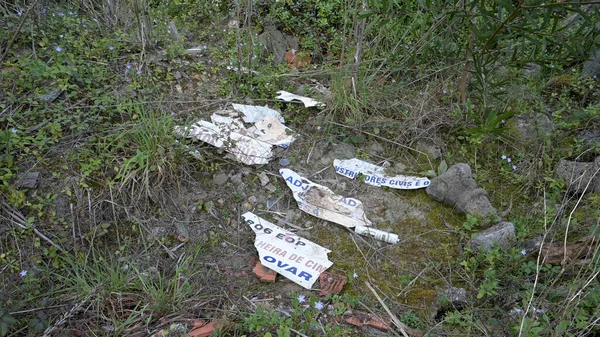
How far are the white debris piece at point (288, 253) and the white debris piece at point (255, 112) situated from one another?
0.77 metres

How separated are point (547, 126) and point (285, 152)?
1689 millimetres

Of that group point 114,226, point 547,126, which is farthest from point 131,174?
point 547,126

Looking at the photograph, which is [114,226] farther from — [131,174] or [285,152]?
[285,152]

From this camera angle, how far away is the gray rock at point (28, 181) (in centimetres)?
228

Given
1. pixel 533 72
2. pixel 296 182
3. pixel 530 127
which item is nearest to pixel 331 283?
pixel 296 182

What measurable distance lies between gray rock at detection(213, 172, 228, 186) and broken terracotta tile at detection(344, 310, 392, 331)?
41.3 inches

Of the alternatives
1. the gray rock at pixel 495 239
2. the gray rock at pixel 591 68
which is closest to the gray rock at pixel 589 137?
the gray rock at pixel 591 68

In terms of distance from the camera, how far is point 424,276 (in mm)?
2254

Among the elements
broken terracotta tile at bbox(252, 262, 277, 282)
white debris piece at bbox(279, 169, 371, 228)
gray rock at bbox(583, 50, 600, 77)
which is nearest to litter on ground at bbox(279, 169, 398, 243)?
white debris piece at bbox(279, 169, 371, 228)

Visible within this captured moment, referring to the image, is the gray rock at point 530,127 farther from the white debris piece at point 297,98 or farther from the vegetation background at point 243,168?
the white debris piece at point 297,98

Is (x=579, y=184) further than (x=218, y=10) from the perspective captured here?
No

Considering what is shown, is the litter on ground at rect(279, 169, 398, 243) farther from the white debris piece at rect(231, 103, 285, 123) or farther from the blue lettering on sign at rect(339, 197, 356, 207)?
the white debris piece at rect(231, 103, 285, 123)

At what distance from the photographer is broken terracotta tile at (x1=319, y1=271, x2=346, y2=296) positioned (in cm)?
216

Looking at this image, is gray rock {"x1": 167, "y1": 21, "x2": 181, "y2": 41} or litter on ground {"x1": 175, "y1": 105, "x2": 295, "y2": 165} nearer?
litter on ground {"x1": 175, "y1": 105, "x2": 295, "y2": 165}
